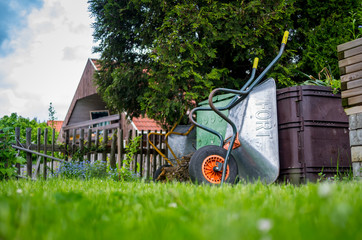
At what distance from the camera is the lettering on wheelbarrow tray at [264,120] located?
4598 mm

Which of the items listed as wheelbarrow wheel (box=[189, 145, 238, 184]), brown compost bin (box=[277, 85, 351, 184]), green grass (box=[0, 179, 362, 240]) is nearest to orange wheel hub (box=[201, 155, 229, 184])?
wheelbarrow wheel (box=[189, 145, 238, 184])

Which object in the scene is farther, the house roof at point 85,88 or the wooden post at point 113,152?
the house roof at point 85,88

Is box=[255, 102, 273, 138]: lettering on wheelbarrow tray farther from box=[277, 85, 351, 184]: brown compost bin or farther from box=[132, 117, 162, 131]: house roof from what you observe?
box=[132, 117, 162, 131]: house roof

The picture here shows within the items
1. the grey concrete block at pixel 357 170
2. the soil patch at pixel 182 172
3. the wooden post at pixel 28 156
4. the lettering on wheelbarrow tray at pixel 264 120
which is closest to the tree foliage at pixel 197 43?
the soil patch at pixel 182 172

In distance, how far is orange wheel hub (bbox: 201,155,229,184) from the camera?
14.1 feet

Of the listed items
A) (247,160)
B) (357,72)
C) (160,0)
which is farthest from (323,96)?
(160,0)

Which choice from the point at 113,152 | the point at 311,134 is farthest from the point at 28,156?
the point at 311,134

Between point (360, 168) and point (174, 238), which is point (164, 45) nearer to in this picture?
point (360, 168)

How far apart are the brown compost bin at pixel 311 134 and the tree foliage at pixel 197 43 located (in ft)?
8.59

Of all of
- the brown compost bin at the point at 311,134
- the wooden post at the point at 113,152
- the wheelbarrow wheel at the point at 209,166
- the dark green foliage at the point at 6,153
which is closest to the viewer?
the wheelbarrow wheel at the point at 209,166

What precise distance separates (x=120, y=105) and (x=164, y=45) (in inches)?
88.4

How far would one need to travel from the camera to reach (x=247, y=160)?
4.73 m

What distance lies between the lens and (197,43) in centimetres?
715

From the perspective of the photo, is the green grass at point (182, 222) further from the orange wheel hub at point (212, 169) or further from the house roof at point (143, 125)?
the house roof at point (143, 125)
